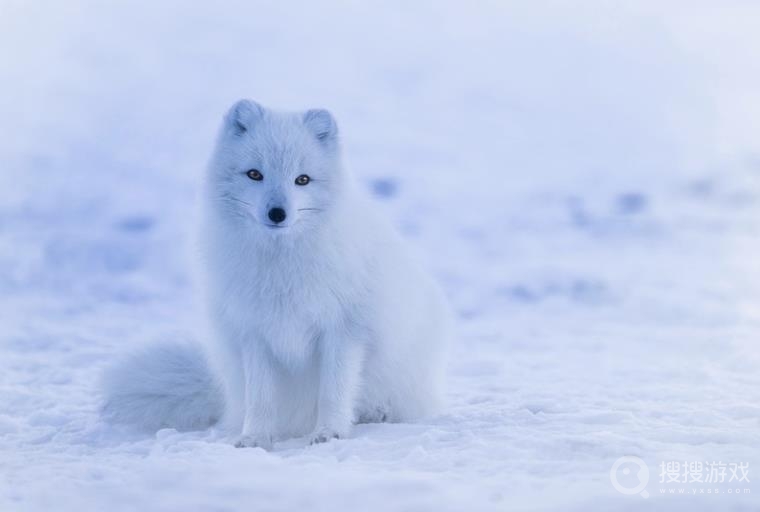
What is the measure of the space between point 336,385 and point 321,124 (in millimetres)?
944

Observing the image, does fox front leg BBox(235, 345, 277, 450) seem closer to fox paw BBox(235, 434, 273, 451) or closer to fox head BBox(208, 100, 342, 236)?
fox paw BBox(235, 434, 273, 451)

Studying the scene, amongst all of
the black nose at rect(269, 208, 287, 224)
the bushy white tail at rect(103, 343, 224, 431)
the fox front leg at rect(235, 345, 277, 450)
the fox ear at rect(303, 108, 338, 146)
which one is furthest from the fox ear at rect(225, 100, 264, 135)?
the bushy white tail at rect(103, 343, 224, 431)

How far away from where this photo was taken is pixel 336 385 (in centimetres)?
327

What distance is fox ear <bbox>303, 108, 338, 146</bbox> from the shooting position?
3.23 m

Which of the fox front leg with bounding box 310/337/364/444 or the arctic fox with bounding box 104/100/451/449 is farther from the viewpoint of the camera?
the fox front leg with bounding box 310/337/364/444

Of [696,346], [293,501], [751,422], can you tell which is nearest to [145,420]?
[293,501]

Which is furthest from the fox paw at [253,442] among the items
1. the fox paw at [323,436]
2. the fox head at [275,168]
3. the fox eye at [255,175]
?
the fox eye at [255,175]

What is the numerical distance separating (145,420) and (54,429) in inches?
14.5

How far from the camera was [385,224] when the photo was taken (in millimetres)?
3541

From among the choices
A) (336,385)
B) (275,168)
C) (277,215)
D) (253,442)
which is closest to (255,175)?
(275,168)

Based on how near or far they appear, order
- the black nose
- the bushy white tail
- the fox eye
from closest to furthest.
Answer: the black nose
the fox eye
the bushy white tail

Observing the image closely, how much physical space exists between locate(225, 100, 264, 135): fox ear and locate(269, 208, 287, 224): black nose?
1.30ft

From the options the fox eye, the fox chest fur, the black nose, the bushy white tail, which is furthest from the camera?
the bushy white tail

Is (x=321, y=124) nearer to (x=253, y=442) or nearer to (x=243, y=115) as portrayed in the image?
(x=243, y=115)
